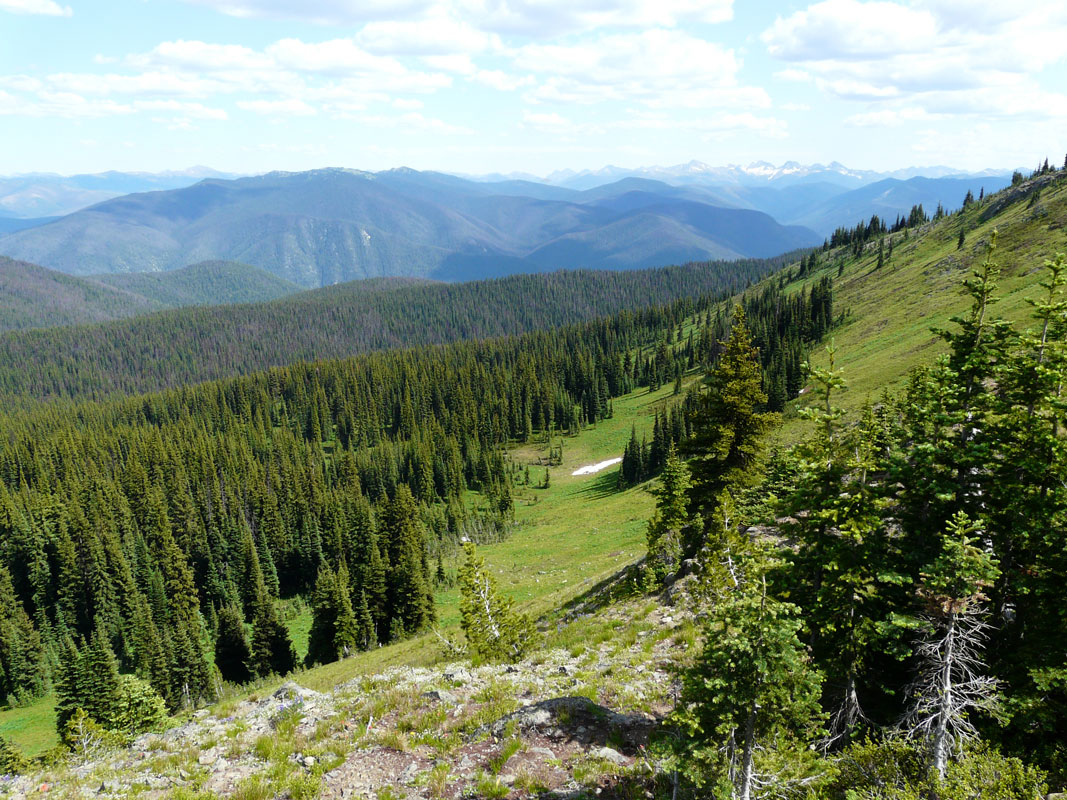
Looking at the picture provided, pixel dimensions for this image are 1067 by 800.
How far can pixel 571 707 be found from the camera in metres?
16.5

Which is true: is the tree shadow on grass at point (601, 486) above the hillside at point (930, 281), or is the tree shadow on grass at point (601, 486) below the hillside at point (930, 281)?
below

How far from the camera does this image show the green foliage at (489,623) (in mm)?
23875

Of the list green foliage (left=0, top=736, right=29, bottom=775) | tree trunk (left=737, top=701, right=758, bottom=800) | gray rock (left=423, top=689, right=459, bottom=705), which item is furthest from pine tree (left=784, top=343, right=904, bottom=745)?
green foliage (left=0, top=736, right=29, bottom=775)

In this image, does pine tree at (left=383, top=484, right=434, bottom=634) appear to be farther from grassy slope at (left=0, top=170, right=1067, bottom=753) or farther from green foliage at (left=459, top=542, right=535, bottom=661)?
green foliage at (left=459, top=542, right=535, bottom=661)

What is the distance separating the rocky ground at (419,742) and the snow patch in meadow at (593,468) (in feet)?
370

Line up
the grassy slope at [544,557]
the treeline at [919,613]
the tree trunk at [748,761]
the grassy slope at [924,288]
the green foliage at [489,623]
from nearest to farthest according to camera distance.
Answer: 1. the tree trunk at [748,761]
2. the treeline at [919,613]
3. the green foliage at [489,623]
4. the grassy slope at [544,557]
5. the grassy slope at [924,288]

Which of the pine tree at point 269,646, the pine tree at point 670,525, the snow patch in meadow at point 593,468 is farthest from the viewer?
the snow patch in meadow at point 593,468

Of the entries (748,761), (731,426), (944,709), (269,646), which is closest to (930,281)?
(731,426)

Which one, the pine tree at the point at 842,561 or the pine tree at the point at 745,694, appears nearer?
the pine tree at the point at 745,694

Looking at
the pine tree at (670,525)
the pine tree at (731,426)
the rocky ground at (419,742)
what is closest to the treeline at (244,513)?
the pine tree at (670,525)

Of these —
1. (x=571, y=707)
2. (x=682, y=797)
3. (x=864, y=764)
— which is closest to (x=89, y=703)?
(x=571, y=707)

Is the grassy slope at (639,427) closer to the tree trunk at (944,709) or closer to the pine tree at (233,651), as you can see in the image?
the pine tree at (233,651)

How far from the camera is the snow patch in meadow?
134 metres

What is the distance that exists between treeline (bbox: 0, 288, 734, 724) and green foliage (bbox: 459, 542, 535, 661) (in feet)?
134
